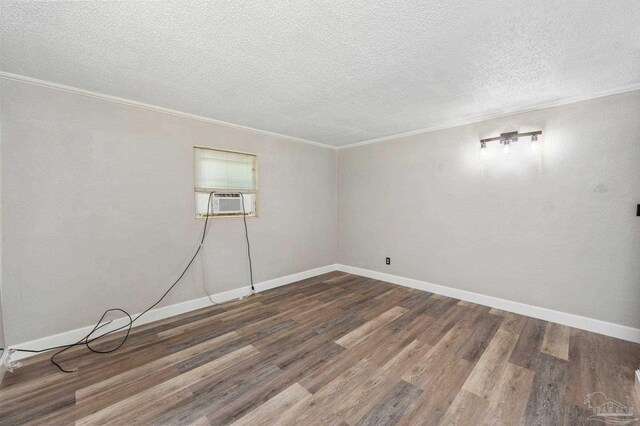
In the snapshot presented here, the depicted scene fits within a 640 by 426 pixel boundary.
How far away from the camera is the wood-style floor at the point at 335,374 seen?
170 cm

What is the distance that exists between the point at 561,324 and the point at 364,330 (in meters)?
2.21

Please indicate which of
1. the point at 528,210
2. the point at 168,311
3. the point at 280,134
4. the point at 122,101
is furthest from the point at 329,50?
the point at 168,311

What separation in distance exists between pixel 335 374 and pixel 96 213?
281 cm

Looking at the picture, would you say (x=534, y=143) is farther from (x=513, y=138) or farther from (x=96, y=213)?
(x=96, y=213)

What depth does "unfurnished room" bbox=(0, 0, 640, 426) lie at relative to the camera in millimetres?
1692

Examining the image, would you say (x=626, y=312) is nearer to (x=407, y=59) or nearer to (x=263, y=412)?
(x=407, y=59)

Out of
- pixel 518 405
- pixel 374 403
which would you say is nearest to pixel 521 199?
pixel 518 405

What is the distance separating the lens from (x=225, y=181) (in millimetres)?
3674

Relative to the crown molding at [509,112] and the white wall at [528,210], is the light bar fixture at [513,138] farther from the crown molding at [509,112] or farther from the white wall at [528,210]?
the crown molding at [509,112]

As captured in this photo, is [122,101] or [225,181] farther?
[225,181]

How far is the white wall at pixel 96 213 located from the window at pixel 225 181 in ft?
0.38

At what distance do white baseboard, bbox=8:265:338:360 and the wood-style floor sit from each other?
0.15m

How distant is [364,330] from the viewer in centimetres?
282

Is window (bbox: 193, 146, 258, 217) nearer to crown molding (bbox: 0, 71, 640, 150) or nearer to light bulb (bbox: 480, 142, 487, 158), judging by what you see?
crown molding (bbox: 0, 71, 640, 150)
